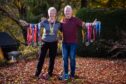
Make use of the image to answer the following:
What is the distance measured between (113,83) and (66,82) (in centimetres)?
125

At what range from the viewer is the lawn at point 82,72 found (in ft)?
33.2

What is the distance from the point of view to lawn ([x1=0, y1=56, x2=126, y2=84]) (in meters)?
10.1

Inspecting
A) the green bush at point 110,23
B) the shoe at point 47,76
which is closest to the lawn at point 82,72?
the shoe at point 47,76

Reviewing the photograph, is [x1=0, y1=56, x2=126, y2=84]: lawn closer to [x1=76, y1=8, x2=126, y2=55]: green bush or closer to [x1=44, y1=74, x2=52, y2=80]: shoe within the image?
[x1=44, y1=74, x2=52, y2=80]: shoe

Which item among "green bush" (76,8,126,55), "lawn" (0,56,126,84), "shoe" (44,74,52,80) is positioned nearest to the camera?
"lawn" (0,56,126,84)

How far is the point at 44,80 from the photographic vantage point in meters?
10.2

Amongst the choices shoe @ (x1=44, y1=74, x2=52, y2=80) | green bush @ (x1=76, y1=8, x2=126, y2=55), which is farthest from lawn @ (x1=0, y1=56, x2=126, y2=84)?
green bush @ (x1=76, y1=8, x2=126, y2=55)

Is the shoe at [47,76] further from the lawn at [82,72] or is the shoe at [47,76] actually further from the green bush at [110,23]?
the green bush at [110,23]

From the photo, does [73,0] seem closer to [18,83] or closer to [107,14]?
[107,14]

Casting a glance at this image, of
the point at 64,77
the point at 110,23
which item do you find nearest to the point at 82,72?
the point at 64,77

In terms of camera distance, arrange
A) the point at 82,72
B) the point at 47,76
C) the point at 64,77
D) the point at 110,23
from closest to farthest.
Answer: the point at 64,77, the point at 47,76, the point at 82,72, the point at 110,23

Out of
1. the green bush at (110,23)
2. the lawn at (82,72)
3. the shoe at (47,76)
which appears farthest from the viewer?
the green bush at (110,23)

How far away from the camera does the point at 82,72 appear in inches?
449

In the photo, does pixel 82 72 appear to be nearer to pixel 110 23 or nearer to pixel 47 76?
pixel 47 76
